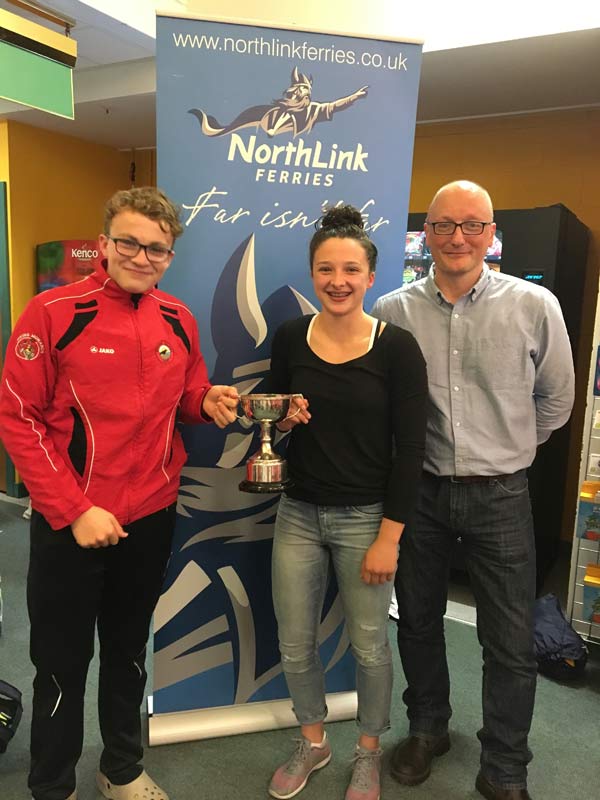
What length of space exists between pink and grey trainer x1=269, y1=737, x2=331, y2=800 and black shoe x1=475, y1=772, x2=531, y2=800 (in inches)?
19.1

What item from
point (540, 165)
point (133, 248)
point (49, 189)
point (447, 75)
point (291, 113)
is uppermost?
point (447, 75)

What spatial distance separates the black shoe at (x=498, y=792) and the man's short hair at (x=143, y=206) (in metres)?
1.82

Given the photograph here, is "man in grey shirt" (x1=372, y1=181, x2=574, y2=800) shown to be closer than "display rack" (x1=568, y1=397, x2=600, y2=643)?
Yes

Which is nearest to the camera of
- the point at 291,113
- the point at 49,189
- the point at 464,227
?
the point at 464,227

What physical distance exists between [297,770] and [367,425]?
110 cm

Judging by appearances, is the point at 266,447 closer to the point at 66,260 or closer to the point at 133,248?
the point at 133,248

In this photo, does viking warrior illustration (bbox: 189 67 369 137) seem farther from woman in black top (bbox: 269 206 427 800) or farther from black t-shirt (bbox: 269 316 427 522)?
black t-shirt (bbox: 269 316 427 522)

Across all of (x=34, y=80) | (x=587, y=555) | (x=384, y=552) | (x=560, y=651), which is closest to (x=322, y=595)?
(x=384, y=552)

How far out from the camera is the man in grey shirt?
5.80 feet

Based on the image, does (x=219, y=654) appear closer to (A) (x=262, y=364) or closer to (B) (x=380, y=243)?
(A) (x=262, y=364)

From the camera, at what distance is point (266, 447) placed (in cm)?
180

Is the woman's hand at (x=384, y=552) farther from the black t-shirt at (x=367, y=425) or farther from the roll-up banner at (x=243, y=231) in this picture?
the roll-up banner at (x=243, y=231)

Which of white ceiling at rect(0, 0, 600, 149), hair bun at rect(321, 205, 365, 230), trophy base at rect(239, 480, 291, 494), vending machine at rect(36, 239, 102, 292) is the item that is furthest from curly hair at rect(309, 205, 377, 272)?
vending machine at rect(36, 239, 102, 292)

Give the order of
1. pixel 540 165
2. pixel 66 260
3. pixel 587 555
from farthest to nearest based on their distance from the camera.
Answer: pixel 66 260
pixel 540 165
pixel 587 555
